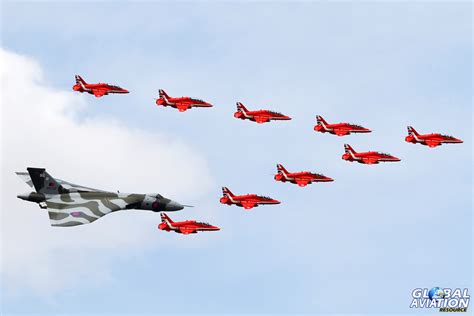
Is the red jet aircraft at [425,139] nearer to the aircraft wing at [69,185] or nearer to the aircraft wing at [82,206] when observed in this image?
the aircraft wing at [82,206]

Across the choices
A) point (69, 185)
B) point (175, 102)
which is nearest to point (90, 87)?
point (175, 102)

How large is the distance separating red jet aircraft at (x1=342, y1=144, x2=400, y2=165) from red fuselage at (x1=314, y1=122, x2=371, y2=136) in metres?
4.24

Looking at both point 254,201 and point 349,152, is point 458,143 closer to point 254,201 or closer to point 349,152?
point 349,152

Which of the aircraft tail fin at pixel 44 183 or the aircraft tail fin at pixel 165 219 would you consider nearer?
the aircraft tail fin at pixel 165 219

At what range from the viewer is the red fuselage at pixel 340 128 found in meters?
179

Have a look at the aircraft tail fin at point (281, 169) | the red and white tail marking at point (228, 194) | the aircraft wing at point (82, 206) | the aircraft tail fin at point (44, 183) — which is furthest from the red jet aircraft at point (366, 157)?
the aircraft tail fin at point (44, 183)

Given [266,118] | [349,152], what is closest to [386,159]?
[349,152]

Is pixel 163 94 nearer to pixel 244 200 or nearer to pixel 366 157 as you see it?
pixel 244 200

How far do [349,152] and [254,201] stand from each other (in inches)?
668

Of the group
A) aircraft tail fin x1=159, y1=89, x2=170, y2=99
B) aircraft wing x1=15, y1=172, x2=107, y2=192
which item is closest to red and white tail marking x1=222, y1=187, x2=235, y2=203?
aircraft wing x1=15, y1=172, x2=107, y2=192

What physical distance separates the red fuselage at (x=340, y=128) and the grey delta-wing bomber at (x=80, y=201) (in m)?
24.3

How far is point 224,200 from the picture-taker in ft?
551

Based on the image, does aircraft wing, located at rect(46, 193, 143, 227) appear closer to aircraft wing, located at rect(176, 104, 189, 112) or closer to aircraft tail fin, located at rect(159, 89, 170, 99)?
aircraft wing, located at rect(176, 104, 189, 112)

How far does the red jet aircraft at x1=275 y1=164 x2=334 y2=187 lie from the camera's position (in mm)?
171500
